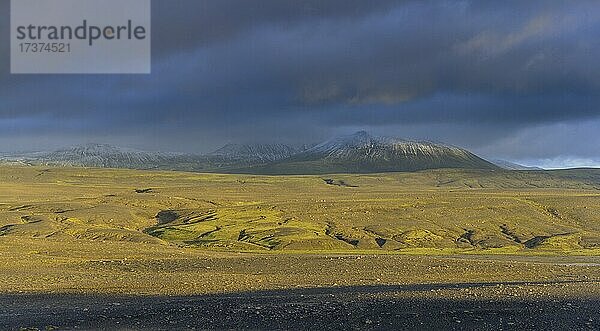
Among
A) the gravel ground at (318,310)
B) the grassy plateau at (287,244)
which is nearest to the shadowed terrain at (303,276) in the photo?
the gravel ground at (318,310)

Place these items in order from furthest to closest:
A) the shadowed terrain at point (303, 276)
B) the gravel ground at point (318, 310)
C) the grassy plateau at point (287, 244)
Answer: the grassy plateau at point (287, 244) < the shadowed terrain at point (303, 276) < the gravel ground at point (318, 310)

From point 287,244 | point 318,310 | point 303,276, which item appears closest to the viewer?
point 318,310

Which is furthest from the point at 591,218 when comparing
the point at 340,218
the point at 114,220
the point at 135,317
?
the point at 135,317

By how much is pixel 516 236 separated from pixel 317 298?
73.7 m

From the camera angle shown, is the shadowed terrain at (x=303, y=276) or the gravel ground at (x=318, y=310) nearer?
the gravel ground at (x=318, y=310)

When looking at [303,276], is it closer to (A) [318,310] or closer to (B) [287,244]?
(A) [318,310]

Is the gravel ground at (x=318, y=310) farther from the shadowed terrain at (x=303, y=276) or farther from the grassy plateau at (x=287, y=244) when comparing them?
the grassy plateau at (x=287, y=244)

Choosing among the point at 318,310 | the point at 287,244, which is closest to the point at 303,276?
the point at 318,310

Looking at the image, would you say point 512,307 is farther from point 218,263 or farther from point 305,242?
point 305,242

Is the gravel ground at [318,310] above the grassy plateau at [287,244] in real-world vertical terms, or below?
above

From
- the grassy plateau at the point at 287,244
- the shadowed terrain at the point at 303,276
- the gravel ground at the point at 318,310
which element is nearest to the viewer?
the gravel ground at the point at 318,310

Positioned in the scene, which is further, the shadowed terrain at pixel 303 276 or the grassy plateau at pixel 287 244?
the grassy plateau at pixel 287 244

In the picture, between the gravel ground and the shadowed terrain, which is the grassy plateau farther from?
the gravel ground

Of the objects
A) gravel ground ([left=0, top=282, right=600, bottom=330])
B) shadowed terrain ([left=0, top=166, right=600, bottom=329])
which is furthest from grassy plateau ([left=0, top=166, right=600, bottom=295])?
gravel ground ([left=0, top=282, right=600, bottom=330])
